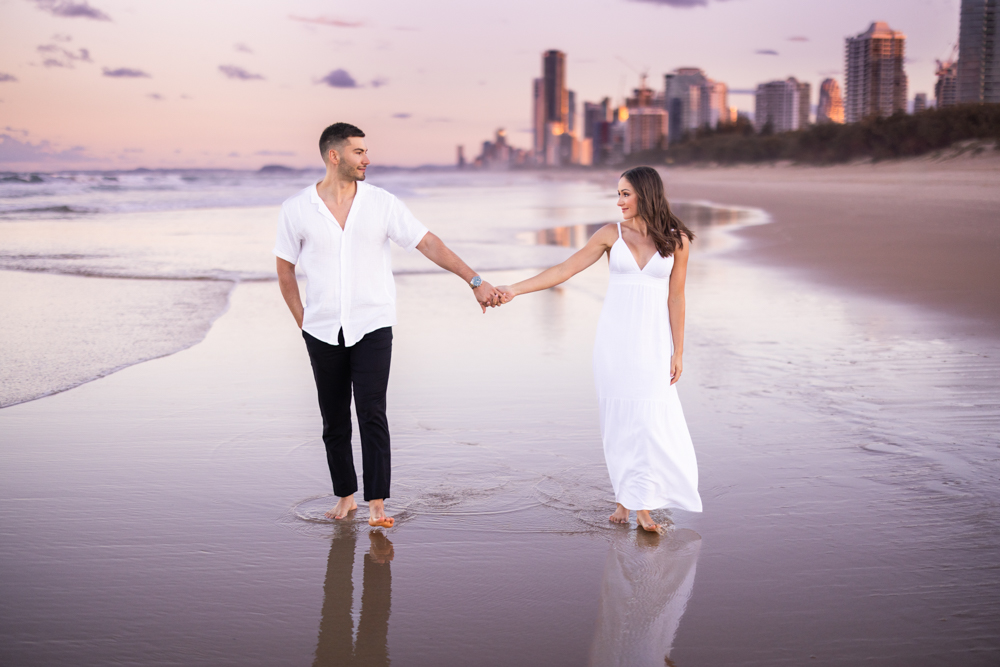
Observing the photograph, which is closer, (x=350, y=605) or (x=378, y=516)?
(x=350, y=605)

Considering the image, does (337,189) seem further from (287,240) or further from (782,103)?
(782,103)

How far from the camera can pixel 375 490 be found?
12.7 ft

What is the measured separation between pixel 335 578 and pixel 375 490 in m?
0.59

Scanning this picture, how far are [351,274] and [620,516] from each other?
1723mm

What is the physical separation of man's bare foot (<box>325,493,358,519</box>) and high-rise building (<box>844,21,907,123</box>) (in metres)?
120

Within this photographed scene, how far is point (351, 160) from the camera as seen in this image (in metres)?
3.75

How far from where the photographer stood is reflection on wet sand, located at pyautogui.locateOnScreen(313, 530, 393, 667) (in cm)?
278

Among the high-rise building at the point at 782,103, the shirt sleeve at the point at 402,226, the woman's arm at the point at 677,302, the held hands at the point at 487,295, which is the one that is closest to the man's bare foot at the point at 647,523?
the woman's arm at the point at 677,302

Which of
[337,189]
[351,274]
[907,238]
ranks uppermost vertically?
[337,189]

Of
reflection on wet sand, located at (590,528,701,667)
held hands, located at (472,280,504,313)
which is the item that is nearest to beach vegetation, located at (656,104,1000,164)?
held hands, located at (472,280,504,313)

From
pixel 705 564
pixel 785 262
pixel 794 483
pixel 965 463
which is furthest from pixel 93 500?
pixel 785 262

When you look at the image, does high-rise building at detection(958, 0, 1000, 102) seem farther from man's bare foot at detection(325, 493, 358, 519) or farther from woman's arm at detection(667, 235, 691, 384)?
man's bare foot at detection(325, 493, 358, 519)

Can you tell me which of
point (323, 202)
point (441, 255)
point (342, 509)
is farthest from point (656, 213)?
point (342, 509)

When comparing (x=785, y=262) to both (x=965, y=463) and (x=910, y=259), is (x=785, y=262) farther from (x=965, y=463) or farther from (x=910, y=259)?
(x=965, y=463)
